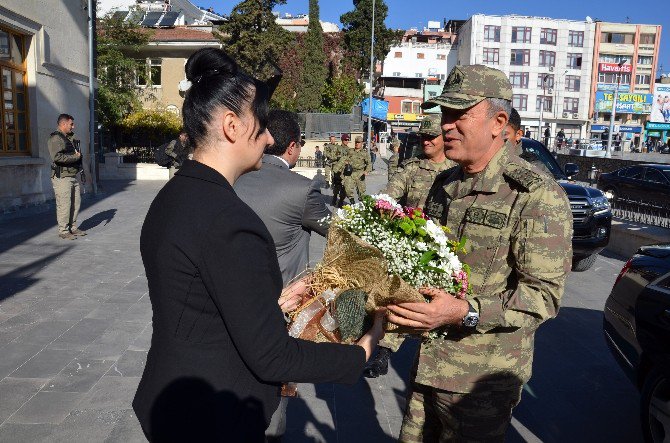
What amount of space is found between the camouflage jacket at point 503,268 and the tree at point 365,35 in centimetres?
5300

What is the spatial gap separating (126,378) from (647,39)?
8670 centimetres

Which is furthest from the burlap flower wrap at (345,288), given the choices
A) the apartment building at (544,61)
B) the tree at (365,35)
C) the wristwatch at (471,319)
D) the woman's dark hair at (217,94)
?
the apartment building at (544,61)

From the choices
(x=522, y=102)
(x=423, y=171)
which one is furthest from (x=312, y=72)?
(x=522, y=102)

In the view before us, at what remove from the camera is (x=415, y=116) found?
69.4 metres

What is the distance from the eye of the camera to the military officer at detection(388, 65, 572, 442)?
2135 millimetres

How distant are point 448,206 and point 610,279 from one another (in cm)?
722

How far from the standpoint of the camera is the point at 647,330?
11.7ft

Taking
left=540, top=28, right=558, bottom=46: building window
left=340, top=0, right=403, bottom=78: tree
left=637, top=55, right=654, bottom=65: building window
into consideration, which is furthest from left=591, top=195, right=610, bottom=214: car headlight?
left=637, top=55, right=654, bottom=65: building window

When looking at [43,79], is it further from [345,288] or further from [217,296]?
[217,296]

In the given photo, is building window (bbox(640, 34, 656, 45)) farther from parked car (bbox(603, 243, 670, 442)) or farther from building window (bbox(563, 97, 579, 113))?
parked car (bbox(603, 243, 670, 442))

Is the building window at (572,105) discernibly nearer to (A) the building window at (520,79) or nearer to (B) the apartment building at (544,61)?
(B) the apartment building at (544,61)

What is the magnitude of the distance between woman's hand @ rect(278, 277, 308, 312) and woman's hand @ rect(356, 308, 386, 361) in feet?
0.99

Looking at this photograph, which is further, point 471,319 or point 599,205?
point 599,205

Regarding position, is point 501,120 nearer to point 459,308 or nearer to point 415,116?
point 459,308
